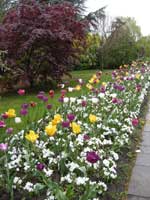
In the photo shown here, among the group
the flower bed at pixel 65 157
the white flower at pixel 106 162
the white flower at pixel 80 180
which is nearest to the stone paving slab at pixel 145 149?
the flower bed at pixel 65 157

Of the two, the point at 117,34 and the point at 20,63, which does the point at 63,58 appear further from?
the point at 117,34

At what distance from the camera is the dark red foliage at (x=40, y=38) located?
11109 millimetres

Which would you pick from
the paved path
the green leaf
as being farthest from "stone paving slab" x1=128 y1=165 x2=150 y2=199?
the green leaf

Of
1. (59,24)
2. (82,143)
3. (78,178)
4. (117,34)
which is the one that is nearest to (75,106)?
(82,143)

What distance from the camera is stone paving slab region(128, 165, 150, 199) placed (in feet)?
12.7

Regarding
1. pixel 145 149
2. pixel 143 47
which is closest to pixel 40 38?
pixel 145 149

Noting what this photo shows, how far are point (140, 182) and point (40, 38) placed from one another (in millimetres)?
7708

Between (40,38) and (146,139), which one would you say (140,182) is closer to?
(146,139)

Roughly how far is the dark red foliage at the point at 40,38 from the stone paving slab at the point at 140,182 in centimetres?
697

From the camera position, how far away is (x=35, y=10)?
11414 mm

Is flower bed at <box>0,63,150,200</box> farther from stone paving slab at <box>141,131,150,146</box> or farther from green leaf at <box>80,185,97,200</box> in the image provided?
stone paving slab at <box>141,131,150,146</box>

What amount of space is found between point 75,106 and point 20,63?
611 cm

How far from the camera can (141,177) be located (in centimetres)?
→ 432

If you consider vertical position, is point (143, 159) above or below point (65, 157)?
below
